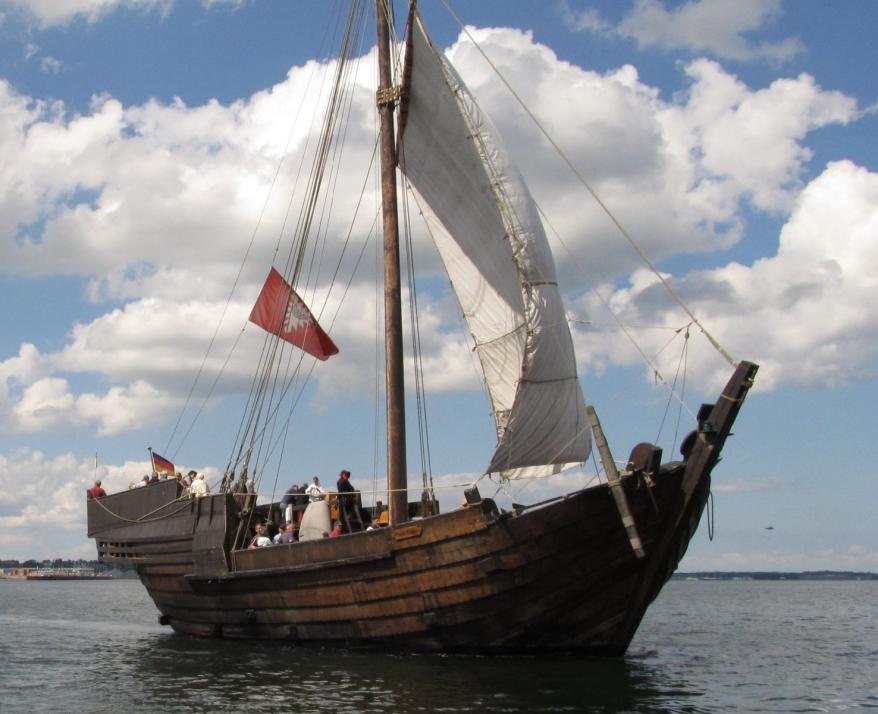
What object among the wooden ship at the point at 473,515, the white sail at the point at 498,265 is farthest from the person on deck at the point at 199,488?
the white sail at the point at 498,265

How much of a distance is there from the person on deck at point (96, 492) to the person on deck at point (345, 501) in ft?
32.1

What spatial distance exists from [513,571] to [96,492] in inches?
643

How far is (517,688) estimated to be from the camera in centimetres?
1573

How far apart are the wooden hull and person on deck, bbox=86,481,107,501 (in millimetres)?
10675

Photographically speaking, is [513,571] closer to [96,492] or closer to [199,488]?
[199,488]

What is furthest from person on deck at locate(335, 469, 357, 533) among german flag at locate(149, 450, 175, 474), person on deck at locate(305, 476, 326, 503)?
german flag at locate(149, 450, 175, 474)

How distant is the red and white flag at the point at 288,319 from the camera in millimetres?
24297

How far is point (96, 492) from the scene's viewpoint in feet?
95.7

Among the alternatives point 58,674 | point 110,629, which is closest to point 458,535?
point 58,674

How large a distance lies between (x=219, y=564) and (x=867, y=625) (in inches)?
1140

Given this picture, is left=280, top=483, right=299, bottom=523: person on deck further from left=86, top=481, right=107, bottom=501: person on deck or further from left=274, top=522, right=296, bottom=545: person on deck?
left=86, top=481, right=107, bottom=501: person on deck

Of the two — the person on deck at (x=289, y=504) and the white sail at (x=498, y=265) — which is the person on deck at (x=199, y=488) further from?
the white sail at (x=498, y=265)

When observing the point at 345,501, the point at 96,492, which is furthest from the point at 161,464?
the point at 345,501

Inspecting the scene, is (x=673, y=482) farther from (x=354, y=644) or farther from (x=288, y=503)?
(x=288, y=503)
